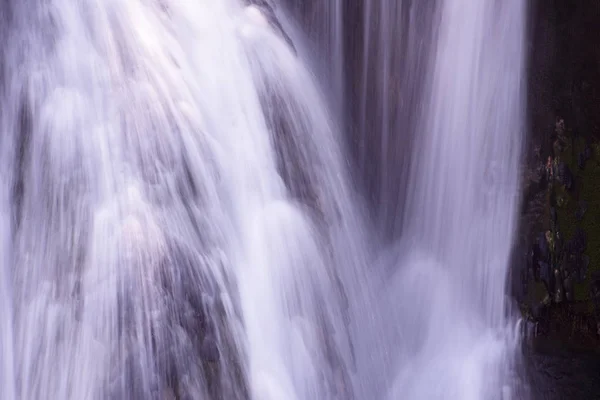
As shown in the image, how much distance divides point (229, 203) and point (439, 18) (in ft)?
7.52

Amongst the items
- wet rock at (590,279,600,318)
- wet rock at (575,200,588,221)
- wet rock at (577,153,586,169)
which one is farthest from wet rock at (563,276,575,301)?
wet rock at (577,153,586,169)

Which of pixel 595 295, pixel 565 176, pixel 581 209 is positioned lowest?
pixel 595 295

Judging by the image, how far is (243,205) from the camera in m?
5.71

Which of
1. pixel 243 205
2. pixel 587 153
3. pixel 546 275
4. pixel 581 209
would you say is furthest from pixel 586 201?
pixel 243 205

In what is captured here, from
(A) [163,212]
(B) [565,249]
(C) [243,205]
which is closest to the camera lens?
(A) [163,212]

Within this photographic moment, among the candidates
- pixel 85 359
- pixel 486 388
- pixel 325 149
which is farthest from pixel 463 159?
pixel 85 359

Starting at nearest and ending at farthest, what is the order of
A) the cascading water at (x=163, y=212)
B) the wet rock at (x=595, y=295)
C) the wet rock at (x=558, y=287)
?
the cascading water at (x=163, y=212)
the wet rock at (x=595, y=295)
the wet rock at (x=558, y=287)

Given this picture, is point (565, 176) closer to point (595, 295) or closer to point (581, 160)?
point (581, 160)

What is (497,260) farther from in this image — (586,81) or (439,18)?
(439,18)

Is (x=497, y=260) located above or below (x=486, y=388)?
above

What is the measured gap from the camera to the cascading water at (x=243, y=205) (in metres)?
4.84

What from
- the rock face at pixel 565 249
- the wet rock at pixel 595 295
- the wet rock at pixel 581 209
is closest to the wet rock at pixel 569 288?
the rock face at pixel 565 249

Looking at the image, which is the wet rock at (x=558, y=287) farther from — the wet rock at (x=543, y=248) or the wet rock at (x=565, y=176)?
the wet rock at (x=565, y=176)

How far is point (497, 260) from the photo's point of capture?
642 cm
